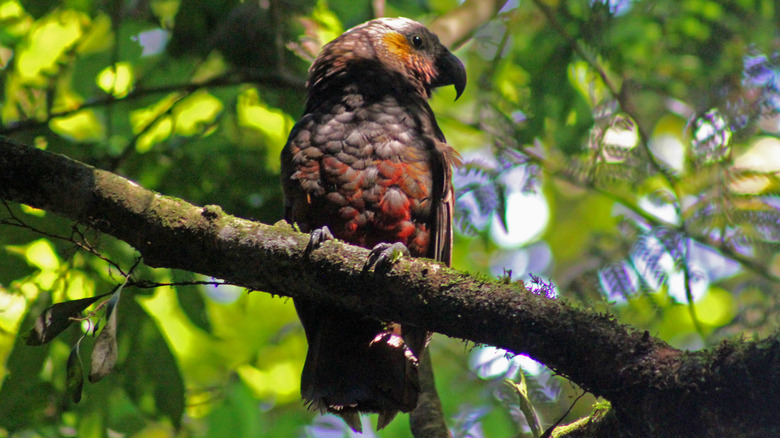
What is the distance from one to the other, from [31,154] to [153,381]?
1424 mm

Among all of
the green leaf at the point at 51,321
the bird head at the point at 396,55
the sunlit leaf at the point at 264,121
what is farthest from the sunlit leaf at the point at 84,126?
the green leaf at the point at 51,321

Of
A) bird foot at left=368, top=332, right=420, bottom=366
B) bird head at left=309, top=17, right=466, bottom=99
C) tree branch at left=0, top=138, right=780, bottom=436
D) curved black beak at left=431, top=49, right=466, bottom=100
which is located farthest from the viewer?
curved black beak at left=431, top=49, right=466, bottom=100

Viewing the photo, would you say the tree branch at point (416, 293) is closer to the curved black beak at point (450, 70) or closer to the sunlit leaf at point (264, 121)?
the curved black beak at point (450, 70)

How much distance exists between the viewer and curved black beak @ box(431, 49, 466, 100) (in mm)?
4250

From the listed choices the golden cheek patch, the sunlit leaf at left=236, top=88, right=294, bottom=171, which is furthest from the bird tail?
the sunlit leaf at left=236, top=88, right=294, bottom=171

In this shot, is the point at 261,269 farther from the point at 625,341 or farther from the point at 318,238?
the point at 625,341

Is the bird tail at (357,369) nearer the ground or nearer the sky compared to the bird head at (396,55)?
nearer the ground

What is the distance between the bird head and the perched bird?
17 centimetres

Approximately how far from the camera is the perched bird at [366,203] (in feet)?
9.92

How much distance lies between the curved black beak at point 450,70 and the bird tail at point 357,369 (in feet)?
6.16

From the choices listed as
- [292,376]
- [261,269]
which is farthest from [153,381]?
[292,376]

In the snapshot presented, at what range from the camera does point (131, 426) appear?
3682 mm

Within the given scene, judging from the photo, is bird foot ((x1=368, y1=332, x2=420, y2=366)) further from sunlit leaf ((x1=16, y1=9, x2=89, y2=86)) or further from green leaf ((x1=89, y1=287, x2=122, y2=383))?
sunlit leaf ((x1=16, y1=9, x2=89, y2=86))

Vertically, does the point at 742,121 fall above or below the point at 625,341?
below
